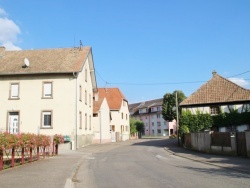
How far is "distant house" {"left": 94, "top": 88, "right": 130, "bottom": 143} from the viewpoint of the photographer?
48688 mm

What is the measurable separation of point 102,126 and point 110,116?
6825 mm

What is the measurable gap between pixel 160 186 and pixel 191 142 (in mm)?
22181

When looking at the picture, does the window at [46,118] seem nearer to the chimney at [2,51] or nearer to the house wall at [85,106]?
the house wall at [85,106]

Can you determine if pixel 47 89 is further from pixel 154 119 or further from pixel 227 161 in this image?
pixel 154 119

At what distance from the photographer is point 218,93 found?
34.5 metres

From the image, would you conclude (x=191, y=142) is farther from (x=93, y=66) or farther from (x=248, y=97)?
(x=93, y=66)

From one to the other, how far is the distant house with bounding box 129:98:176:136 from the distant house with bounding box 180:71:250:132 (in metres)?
61.2

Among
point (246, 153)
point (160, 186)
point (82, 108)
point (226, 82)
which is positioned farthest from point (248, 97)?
point (160, 186)

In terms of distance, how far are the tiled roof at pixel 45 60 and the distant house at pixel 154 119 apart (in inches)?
2490

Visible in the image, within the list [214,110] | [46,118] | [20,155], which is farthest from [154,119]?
[20,155]

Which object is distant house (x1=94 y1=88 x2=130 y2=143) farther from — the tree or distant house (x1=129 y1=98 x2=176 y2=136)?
distant house (x1=129 y1=98 x2=176 y2=136)

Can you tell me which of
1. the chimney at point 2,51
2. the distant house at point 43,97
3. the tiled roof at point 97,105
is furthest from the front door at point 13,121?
the tiled roof at point 97,105

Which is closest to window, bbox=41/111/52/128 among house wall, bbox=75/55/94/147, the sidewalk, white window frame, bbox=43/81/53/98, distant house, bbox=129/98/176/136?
white window frame, bbox=43/81/53/98

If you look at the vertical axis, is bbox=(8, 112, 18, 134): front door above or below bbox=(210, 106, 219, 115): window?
below
